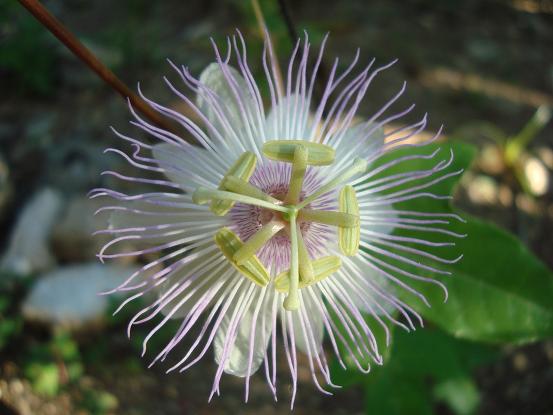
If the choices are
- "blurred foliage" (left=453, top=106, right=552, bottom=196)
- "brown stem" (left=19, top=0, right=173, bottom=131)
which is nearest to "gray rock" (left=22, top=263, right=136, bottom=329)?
"brown stem" (left=19, top=0, right=173, bottom=131)

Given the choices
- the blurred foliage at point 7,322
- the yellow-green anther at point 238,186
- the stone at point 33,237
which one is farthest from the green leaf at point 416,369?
the stone at point 33,237

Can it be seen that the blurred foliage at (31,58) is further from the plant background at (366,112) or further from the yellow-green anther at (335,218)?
the yellow-green anther at (335,218)

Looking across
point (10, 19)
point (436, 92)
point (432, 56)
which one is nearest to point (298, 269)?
point (10, 19)

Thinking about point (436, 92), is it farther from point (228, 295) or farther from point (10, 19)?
point (228, 295)

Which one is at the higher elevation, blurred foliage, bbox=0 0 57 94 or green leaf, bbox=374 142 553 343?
blurred foliage, bbox=0 0 57 94

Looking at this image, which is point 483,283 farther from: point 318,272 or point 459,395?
point 459,395

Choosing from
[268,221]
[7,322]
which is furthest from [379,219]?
[7,322]

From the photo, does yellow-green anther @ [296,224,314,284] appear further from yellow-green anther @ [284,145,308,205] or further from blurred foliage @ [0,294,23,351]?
blurred foliage @ [0,294,23,351]
